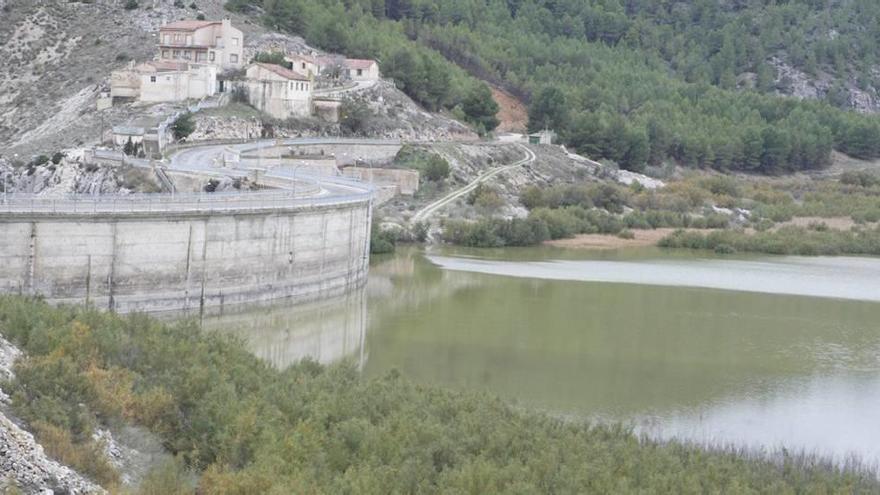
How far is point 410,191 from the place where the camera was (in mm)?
75750

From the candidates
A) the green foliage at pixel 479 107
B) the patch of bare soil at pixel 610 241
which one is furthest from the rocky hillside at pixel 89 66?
the patch of bare soil at pixel 610 241

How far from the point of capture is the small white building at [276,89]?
2990 inches

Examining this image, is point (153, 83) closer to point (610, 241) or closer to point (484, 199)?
point (484, 199)

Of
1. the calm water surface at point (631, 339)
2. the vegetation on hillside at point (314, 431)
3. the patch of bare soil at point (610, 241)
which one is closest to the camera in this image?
the vegetation on hillside at point (314, 431)

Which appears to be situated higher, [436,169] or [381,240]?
[436,169]

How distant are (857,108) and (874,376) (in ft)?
396

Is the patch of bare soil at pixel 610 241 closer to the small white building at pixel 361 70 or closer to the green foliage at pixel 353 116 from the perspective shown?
the green foliage at pixel 353 116

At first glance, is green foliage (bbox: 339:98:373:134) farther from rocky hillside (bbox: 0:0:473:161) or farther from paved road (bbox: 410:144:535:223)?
paved road (bbox: 410:144:535:223)

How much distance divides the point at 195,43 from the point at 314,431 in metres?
58.7

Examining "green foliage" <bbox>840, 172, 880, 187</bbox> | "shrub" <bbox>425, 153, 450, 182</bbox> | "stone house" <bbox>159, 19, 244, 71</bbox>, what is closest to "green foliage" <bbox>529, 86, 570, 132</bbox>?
"green foliage" <bbox>840, 172, 880, 187</bbox>

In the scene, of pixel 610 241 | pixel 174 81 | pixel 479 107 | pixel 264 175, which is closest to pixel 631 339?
pixel 264 175

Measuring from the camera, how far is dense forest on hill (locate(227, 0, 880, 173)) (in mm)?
98250

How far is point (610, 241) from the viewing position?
75125 millimetres

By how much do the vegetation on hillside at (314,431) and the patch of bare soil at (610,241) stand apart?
45.4 metres
